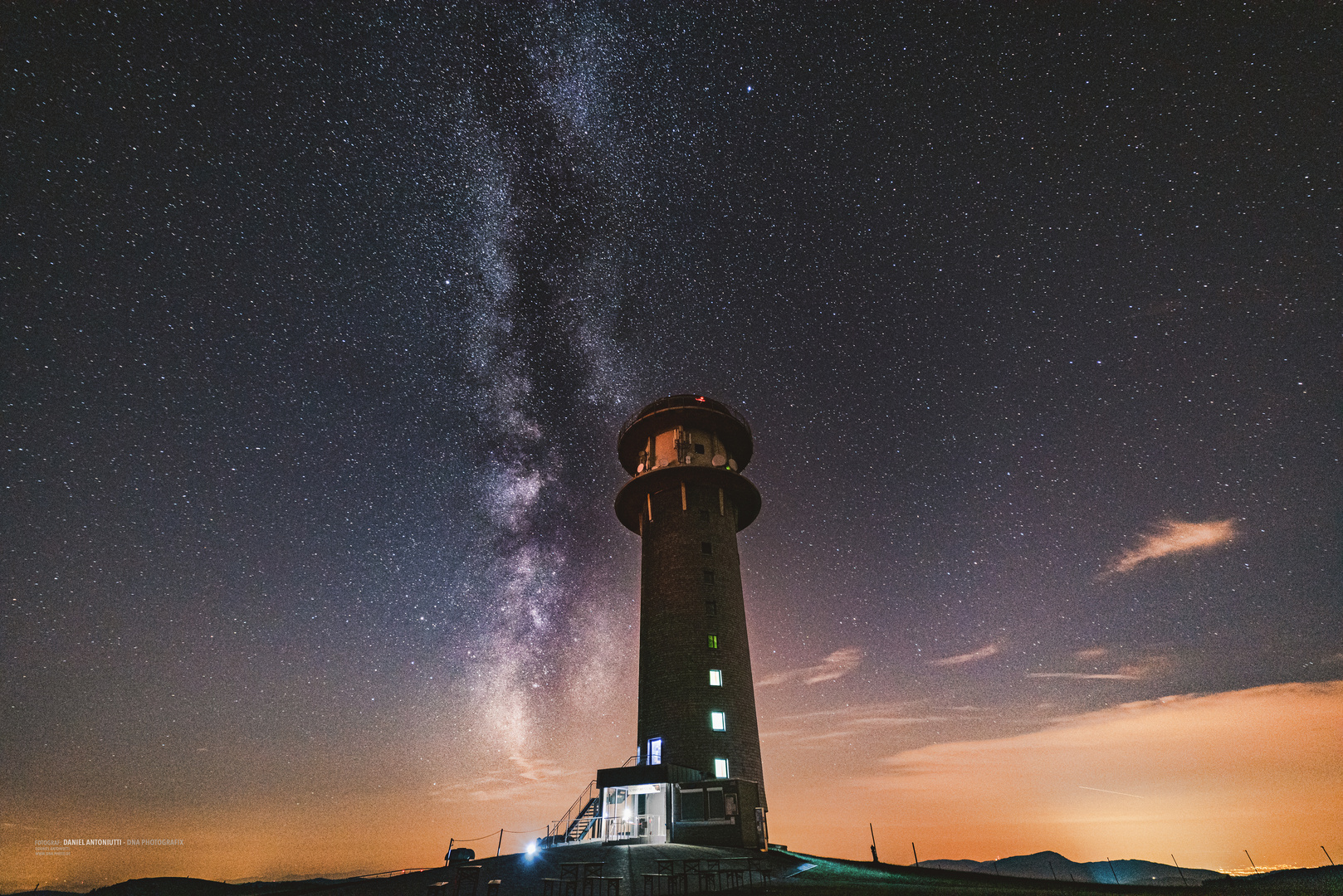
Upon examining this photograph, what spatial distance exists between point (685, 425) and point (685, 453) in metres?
2.17

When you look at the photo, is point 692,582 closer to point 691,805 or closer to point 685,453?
point 685,453

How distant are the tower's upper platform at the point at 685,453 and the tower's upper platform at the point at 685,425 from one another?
2.0 inches

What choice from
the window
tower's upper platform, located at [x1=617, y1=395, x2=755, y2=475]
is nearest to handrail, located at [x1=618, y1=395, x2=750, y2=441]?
tower's upper platform, located at [x1=617, y1=395, x2=755, y2=475]

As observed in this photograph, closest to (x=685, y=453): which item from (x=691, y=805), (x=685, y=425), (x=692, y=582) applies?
(x=685, y=425)

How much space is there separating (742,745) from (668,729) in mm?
3631

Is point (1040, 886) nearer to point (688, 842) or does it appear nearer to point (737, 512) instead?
point (688, 842)

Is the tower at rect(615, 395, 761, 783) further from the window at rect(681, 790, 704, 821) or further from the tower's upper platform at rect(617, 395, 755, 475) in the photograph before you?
the window at rect(681, 790, 704, 821)

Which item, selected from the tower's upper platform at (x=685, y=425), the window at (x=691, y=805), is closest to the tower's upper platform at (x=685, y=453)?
the tower's upper platform at (x=685, y=425)

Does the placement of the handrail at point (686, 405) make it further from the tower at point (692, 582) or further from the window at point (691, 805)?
the window at point (691, 805)

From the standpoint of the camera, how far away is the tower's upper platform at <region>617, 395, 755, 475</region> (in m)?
37.6

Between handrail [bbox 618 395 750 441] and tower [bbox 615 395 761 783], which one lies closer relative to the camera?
tower [bbox 615 395 761 783]

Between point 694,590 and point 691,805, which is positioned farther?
point 694,590

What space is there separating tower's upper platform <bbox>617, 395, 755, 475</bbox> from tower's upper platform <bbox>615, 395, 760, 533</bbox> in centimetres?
5

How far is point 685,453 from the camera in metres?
36.5
